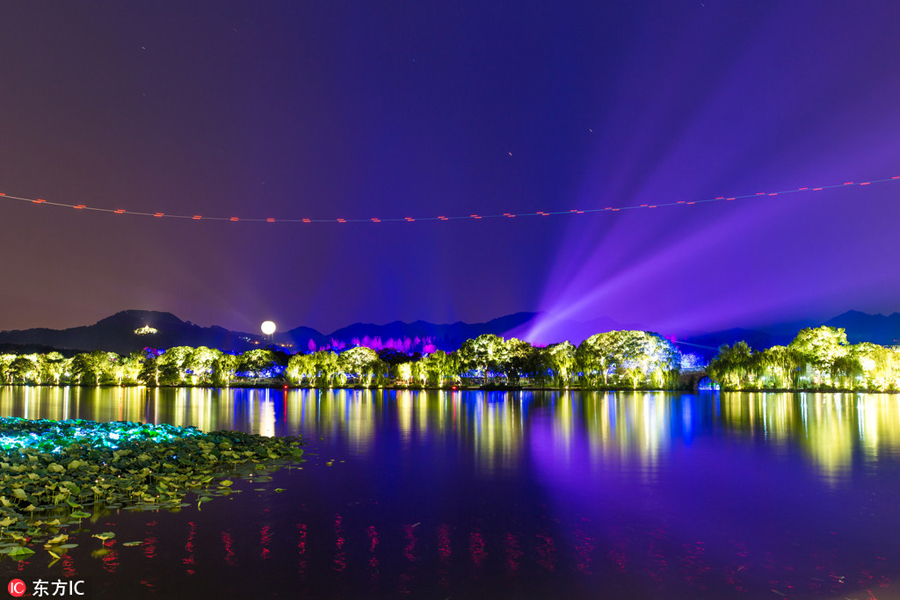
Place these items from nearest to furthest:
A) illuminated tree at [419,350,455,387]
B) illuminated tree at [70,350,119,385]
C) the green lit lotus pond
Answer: the green lit lotus pond, illuminated tree at [419,350,455,387], illuminated tree at [70,350,119,385]

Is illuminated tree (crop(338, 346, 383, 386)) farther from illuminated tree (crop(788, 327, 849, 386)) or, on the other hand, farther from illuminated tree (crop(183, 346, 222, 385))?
illuminated tree (crop(788, 327, 849, 386))

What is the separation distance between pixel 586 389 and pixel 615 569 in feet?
271

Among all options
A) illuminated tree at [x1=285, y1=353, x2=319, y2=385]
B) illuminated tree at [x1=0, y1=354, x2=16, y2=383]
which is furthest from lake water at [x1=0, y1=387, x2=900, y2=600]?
illuminated tree at [x1=0, y1=354, x2=16, y2=383]

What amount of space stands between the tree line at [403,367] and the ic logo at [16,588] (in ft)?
278

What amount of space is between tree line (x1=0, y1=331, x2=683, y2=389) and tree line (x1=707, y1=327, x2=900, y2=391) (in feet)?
28.6

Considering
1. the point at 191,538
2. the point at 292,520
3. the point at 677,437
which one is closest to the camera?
the point at 191,538

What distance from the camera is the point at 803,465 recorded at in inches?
690

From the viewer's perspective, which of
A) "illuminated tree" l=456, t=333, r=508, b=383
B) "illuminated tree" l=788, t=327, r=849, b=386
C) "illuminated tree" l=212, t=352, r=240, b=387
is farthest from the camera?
"illuminated tree" l=212, t=352, r=240, b=387

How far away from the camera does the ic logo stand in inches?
295

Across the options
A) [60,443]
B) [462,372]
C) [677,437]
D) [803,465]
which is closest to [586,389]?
[462,372]

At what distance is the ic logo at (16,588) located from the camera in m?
7.49

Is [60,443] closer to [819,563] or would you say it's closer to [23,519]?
[23,519]

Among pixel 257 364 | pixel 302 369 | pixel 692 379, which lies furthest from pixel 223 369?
pixel 692 379

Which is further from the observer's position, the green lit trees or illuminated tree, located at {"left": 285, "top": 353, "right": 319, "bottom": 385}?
illuminated tree, located at {"left": 285, "top": 353, "right": 319, "bottom": 385}
